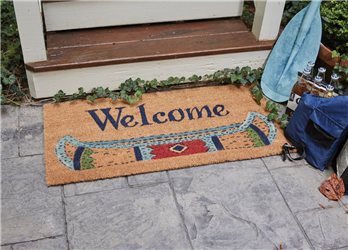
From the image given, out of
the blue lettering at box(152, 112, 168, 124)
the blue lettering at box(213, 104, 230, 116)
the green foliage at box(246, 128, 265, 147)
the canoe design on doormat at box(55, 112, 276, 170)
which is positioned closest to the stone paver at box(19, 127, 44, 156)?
the canoe design on doormat at box(55, 112, 276, 170)

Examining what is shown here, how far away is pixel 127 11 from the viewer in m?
2.93

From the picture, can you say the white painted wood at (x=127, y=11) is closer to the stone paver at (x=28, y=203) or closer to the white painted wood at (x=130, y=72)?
the white painted wood at (x=130, y=72)

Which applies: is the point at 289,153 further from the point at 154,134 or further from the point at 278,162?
the point at 154,134

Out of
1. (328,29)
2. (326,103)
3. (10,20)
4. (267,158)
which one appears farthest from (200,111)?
(10,20)

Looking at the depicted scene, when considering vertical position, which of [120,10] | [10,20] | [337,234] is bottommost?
[337,234]

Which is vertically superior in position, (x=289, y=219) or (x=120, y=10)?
(x=120, y=10)

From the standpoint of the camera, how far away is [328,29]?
110 inches

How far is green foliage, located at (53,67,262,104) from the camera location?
9.06 feet

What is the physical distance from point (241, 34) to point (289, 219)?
52.9 inches

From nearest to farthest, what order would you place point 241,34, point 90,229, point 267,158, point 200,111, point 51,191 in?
point 90,229 < point 51,191 < point 267,158 < point 200,111 < point 241,34

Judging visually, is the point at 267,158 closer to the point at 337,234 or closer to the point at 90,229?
the point at 337,234

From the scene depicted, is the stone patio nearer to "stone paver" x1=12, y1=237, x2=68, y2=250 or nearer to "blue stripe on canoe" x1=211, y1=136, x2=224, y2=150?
"stone paver" x1=12, y1=237, x2=68, y2=250

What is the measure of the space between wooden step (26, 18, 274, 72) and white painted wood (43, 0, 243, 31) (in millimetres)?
52

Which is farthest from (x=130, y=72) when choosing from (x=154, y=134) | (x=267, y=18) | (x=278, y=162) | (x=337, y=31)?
(x=337, y=31)
